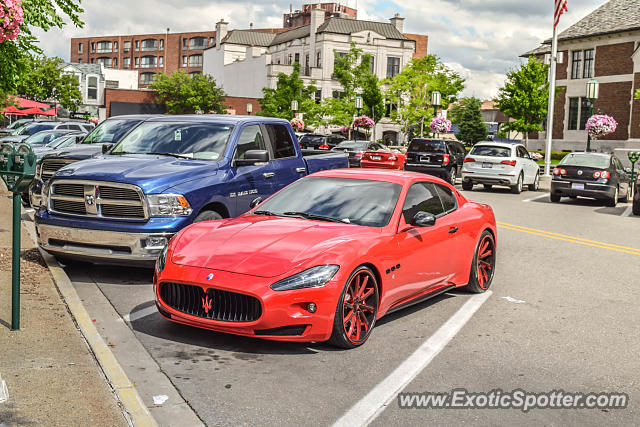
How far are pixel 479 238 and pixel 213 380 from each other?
427 cm

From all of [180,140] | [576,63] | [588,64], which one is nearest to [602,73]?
[588,64]

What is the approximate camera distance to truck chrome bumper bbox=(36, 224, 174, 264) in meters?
8.30

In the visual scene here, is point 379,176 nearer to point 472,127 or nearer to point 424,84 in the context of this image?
point 424,84

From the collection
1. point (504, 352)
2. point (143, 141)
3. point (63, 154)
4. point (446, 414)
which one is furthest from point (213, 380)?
point (63, 154)

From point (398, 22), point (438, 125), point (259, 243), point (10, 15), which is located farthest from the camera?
point (398, 22)

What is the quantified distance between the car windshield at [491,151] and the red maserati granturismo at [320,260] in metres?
17.8

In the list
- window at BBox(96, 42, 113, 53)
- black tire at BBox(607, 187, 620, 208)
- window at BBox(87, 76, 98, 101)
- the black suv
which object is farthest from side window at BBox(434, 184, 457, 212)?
window at BBox(96, 42, 113, 53)

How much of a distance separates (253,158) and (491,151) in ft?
56.6

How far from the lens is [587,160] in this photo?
73.2 feet

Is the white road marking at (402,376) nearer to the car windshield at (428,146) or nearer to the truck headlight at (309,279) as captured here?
the truck headlight at (309,279)

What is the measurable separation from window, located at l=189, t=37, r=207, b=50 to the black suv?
325 feet

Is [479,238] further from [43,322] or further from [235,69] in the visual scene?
[235,69]

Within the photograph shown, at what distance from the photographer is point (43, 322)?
6.45m

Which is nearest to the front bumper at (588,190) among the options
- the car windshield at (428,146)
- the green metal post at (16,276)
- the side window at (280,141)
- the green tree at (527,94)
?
the car windshield at (428,146)
